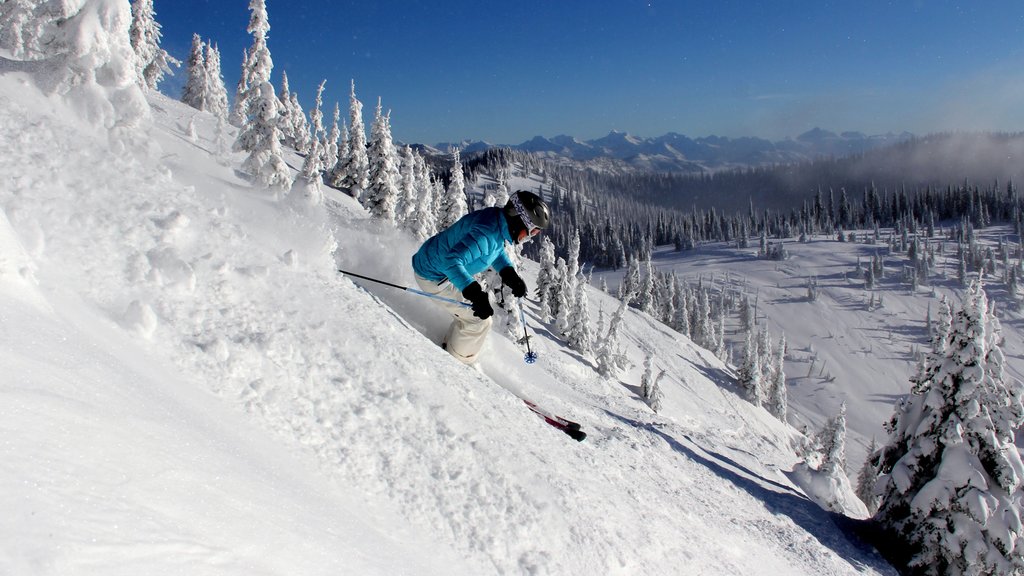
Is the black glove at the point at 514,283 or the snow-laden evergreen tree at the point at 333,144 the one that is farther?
the snow-laden evergreen tree at the point at 333,144

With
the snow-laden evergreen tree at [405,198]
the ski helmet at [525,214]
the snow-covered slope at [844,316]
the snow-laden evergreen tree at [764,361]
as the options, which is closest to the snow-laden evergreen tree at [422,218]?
the snow-laden evergreen tree at [405,198]

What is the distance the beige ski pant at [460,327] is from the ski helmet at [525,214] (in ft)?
5.53

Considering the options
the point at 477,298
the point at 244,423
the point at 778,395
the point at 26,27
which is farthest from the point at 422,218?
the point at 778,395

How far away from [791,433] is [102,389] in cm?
7885

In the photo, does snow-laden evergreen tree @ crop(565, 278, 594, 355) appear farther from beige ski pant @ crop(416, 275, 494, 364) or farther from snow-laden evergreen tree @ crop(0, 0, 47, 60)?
snow-laden evergreen tree @ crop(0, 0, 47, 60)

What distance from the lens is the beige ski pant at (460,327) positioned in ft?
30.4

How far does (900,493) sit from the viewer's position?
1670 cm

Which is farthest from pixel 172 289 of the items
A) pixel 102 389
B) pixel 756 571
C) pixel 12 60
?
pixel 756 571

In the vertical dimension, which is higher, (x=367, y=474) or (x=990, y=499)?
(x=367, y=474)

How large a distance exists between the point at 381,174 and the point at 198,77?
4509 cm

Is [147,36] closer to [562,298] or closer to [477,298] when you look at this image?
[562,298]

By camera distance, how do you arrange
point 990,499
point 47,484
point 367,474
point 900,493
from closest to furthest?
point 47,484
point 367,474
point 990,499
point 900,493

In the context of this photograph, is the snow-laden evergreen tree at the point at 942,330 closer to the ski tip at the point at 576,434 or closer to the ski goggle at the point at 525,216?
the ski tip at the point at 576,434

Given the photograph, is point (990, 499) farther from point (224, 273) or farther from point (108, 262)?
point (108, 262)
